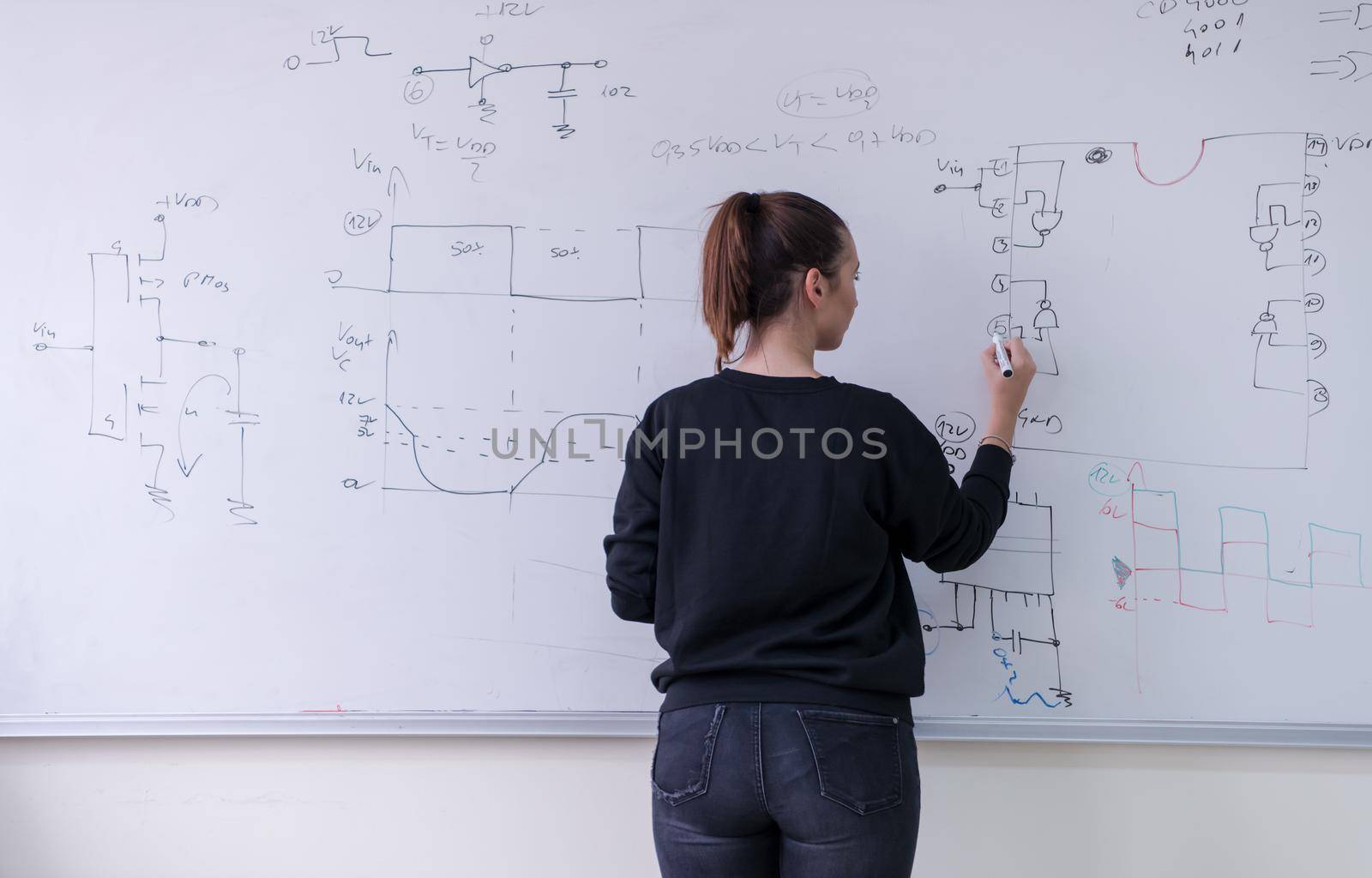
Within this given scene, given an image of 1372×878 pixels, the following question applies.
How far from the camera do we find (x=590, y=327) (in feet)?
4.92

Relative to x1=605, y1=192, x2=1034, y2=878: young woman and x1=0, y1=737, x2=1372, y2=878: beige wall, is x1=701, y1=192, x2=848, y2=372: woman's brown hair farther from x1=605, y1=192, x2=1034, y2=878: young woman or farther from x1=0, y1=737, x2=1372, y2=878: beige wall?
x1=0, y1=737, x2=1372, y2=878: beige wall

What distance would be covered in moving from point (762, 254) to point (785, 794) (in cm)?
65

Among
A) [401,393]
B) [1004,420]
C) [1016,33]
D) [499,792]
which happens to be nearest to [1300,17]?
[1016,33]

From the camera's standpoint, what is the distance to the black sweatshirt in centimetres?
101

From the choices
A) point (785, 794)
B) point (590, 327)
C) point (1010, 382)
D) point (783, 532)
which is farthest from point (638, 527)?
point (1010, 382)

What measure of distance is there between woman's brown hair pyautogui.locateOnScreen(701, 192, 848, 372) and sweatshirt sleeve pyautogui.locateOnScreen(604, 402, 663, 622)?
0.56 feet

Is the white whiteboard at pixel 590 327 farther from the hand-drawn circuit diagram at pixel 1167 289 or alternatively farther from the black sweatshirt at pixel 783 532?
the black sweatshirt at pixel 783 532

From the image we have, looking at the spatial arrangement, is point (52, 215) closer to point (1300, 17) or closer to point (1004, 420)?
point (1004, 420)

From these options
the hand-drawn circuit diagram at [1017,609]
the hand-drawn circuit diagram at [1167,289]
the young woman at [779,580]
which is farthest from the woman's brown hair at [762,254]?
the hand-drawn circuit diagram at [1017,609]

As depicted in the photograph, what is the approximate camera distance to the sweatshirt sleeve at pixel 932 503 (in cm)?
107

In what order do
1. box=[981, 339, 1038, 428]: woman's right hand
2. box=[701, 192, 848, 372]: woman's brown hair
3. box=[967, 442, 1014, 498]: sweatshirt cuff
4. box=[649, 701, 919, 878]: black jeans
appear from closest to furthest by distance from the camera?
box=[649, 701, 919, 878]: black jeans
box=[701, 192, 848, 372]: woman's brown hair
box=[967, 442, 1014, 498]: sweatshirt cuff
box=[981, 339, 1038, 428]: woman's right hand

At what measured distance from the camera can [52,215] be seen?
156 cm

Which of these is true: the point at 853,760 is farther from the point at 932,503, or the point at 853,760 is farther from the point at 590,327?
the point at 590,327

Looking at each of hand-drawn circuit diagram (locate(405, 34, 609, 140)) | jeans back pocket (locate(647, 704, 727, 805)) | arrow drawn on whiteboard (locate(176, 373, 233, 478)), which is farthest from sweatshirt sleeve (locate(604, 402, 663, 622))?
arrow drawn on whiteboard (locate(176, 373, 233, 478))
